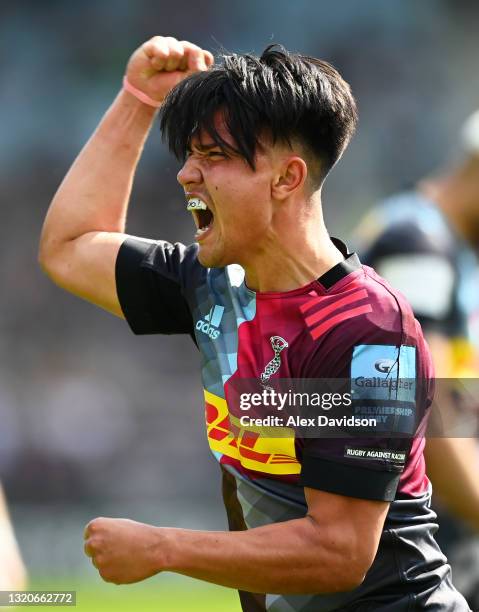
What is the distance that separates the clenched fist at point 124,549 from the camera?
275 centimetres

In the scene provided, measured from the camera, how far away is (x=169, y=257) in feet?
11.7

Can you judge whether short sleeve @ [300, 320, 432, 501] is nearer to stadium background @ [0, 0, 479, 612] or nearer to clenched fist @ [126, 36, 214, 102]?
clenched fist @ [126, 36, 214, 102]

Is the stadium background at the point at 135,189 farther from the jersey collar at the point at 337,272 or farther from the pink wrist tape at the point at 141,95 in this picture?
the jersey collar at the point at 337,272

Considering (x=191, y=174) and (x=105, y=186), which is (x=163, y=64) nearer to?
(x=105, y=186)

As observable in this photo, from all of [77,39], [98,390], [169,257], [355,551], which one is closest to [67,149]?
[77,39]

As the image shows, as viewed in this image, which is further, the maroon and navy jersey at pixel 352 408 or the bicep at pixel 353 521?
the maroon and navy jersey at pixel 352 408

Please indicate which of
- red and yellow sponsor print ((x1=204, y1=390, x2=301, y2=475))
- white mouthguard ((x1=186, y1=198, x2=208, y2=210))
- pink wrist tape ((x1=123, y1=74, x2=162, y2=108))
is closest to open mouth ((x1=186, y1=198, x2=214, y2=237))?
white mouthguard ((x1=186, y1=198, x2=208, y2=210))

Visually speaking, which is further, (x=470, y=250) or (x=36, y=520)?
(x=36, y=520)

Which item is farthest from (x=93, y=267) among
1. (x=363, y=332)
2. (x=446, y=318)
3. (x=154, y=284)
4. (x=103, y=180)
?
(x=446, y=318)

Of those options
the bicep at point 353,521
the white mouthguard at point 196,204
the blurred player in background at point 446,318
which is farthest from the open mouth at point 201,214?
the blurred player in background at point 446,318

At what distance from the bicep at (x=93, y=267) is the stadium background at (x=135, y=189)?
689cm

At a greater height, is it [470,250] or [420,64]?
[420,64]

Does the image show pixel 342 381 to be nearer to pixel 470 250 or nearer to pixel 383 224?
pixel 383 224

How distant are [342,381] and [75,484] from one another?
8.52 meters
